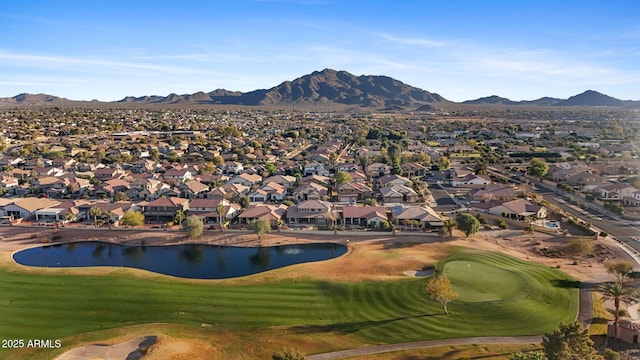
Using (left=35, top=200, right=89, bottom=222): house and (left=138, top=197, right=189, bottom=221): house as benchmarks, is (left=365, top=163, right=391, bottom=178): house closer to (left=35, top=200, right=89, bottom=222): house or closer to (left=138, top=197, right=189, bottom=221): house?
(left=138, top=197, right=189, bottom=221): house

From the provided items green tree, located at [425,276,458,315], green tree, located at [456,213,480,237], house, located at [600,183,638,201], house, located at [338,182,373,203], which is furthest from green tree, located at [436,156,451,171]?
green tree, located at [425,276,458,315]

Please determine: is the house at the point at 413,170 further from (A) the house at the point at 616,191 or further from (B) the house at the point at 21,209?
(B) the house at the point at 21,209

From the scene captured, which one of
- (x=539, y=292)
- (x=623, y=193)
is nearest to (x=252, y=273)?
(x=539, y=292)

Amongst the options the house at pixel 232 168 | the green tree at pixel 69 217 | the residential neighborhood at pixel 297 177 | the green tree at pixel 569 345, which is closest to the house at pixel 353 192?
the residential neighborhood at pixel 297 177

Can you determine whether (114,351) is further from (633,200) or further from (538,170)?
(538,170)

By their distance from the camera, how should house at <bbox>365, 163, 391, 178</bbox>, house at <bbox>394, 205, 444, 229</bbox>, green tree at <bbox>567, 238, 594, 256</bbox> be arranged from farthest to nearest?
1. house at <bbox>365, 163, 391, 178</bbox>
2. house at <bbox>394, 205, 444, 229</bbox>
3. green tree at <bbox>567, 238, 594, 256</bbox>

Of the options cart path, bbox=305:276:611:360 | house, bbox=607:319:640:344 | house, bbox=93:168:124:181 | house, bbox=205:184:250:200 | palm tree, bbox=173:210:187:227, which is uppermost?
house, bbox=93:168:124:181
